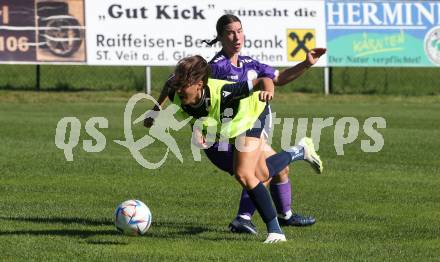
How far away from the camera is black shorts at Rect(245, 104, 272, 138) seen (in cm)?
804

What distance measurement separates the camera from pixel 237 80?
28.7 feet

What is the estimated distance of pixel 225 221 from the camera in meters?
9.08

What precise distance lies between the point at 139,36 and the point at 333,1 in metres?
5.41

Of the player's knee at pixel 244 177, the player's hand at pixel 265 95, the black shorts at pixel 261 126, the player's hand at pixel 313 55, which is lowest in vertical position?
the player's knee at pixel 244 177

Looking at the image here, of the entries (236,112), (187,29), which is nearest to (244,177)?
(236,112)

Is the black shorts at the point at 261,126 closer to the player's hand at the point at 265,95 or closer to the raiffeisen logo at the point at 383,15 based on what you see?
the player's hand at the point at 265,95

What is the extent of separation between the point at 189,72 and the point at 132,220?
4.48 feet

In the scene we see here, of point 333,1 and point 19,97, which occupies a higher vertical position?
point 333,1

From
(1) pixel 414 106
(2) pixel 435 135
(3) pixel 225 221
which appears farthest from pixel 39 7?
(3) pixel 225 221

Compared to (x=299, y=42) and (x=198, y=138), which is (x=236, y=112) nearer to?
(x=198, y=138)

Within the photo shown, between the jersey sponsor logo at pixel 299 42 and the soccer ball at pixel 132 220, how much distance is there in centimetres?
1928

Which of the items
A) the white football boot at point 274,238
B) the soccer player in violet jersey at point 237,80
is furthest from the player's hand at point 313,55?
the white football boot at point 274,238

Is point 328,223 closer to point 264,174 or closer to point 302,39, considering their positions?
point 264,174

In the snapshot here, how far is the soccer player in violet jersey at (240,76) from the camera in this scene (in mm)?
8445
